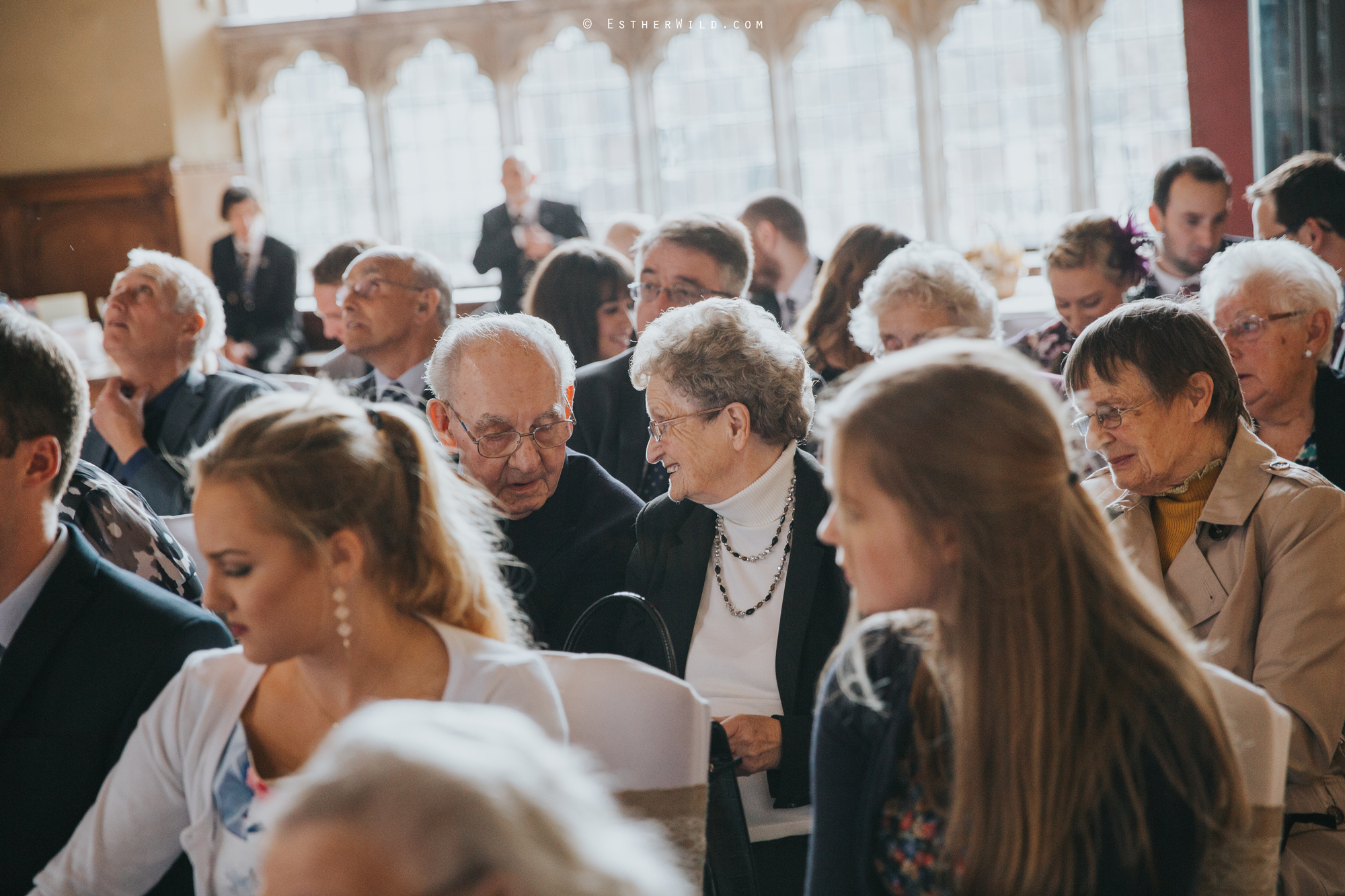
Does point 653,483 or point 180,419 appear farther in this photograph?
point 180,419

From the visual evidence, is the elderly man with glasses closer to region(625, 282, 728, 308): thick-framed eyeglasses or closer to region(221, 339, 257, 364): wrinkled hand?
region(625, 282, 728, 308): thick-framed eyeglasses

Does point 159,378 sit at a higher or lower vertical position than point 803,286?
lower

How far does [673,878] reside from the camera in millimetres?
973

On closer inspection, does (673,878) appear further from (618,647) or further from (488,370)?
(488,370)

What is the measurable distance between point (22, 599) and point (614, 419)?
177 cm

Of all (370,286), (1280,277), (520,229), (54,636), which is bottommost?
(54,636)

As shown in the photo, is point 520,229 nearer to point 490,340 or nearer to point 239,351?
point 239,351

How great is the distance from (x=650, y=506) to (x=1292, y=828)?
131cm

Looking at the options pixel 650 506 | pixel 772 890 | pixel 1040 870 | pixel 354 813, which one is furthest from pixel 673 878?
pixel 650 506

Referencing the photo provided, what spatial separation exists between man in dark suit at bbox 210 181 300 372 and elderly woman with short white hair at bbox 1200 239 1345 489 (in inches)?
270

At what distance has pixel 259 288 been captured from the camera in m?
8.63

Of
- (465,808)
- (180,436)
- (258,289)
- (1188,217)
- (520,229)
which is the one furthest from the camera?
(258,289)

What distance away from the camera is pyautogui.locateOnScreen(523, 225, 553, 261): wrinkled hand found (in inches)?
276

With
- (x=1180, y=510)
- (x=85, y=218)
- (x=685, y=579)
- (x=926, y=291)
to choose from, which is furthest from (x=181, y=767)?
(x=85, y=218)
